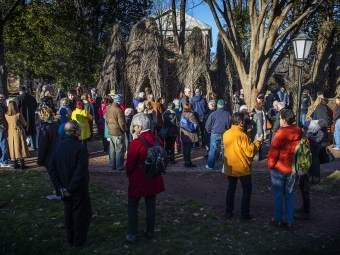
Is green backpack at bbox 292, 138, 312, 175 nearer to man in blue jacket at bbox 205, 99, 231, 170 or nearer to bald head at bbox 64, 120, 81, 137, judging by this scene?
bald head at bbox 64, 120, 81, 137

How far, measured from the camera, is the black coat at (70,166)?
4891 mm

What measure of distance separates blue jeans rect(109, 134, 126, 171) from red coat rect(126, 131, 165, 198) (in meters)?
4.27

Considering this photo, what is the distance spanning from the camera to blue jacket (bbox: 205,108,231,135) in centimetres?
926

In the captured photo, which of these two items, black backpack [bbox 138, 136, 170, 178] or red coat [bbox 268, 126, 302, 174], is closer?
black backpack [bbox 138, 136, 170, 178]

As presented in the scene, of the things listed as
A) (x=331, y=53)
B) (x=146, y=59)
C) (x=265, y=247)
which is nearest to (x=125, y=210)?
Result: (x=265, y=247)

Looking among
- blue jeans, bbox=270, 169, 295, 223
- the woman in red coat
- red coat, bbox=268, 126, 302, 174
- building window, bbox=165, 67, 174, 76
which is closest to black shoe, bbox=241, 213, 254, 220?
blue jeans, bbox=270, 169, 295, 223

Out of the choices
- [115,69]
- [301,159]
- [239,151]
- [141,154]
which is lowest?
[301,159]

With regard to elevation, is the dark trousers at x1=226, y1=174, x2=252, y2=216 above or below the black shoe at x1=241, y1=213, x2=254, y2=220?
above

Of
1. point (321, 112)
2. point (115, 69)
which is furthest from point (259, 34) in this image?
point (115, 69)

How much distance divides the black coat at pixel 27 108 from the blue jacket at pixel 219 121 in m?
5.50

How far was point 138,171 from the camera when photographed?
16.5ft

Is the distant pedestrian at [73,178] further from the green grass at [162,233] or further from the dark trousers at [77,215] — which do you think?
the green grass at [162,233]

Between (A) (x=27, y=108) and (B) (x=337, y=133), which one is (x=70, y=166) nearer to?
(A) (x=27, y=108)

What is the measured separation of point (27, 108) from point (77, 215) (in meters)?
7.18
